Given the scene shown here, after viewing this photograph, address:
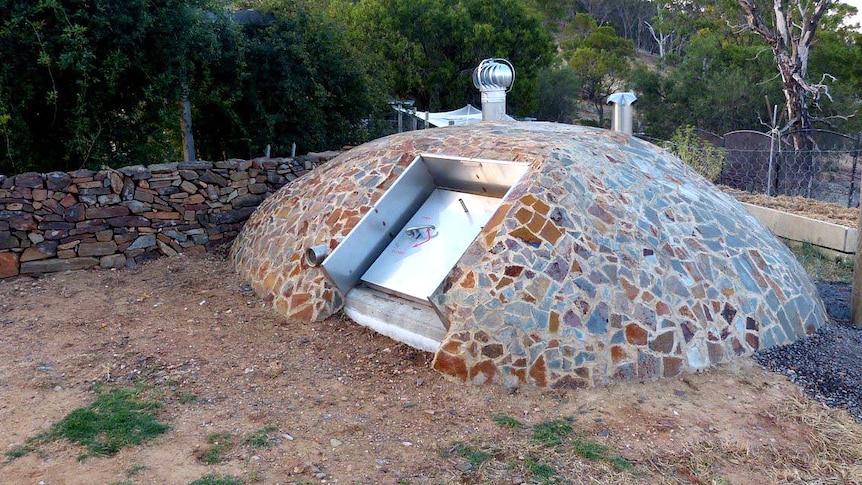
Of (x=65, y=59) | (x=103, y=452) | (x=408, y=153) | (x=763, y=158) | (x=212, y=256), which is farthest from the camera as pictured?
(x=763, y=158)

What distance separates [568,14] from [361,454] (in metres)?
44.3

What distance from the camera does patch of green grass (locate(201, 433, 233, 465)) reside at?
3.66 meters

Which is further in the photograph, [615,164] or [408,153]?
[408,153]

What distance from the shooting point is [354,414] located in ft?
13.9

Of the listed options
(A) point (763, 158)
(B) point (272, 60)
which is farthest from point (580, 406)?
(A) point (763, 158)

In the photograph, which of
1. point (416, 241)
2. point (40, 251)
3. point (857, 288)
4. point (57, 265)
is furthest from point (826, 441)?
point (40, 251)

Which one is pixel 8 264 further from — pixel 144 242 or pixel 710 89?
pixel 710 89

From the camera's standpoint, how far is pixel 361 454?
3.78 metres

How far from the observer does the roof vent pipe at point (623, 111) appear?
23.6 feet

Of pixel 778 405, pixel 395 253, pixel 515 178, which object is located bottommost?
pixel 778 405

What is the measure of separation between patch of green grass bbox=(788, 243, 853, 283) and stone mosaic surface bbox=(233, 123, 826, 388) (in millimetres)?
1797

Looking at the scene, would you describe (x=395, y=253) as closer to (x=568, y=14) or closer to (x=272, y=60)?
(x=272, y=60)

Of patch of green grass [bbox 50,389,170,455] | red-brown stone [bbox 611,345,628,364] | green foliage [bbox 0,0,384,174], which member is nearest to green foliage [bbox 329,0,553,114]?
green foliage [bbox 0,0,384,174]

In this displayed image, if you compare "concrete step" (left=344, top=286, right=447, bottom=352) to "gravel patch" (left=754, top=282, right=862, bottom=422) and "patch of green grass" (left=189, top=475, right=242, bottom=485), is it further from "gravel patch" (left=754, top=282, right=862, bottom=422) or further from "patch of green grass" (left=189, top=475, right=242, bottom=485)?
"gravel patch" (left=754, top=282, right=862, bottom=422)
